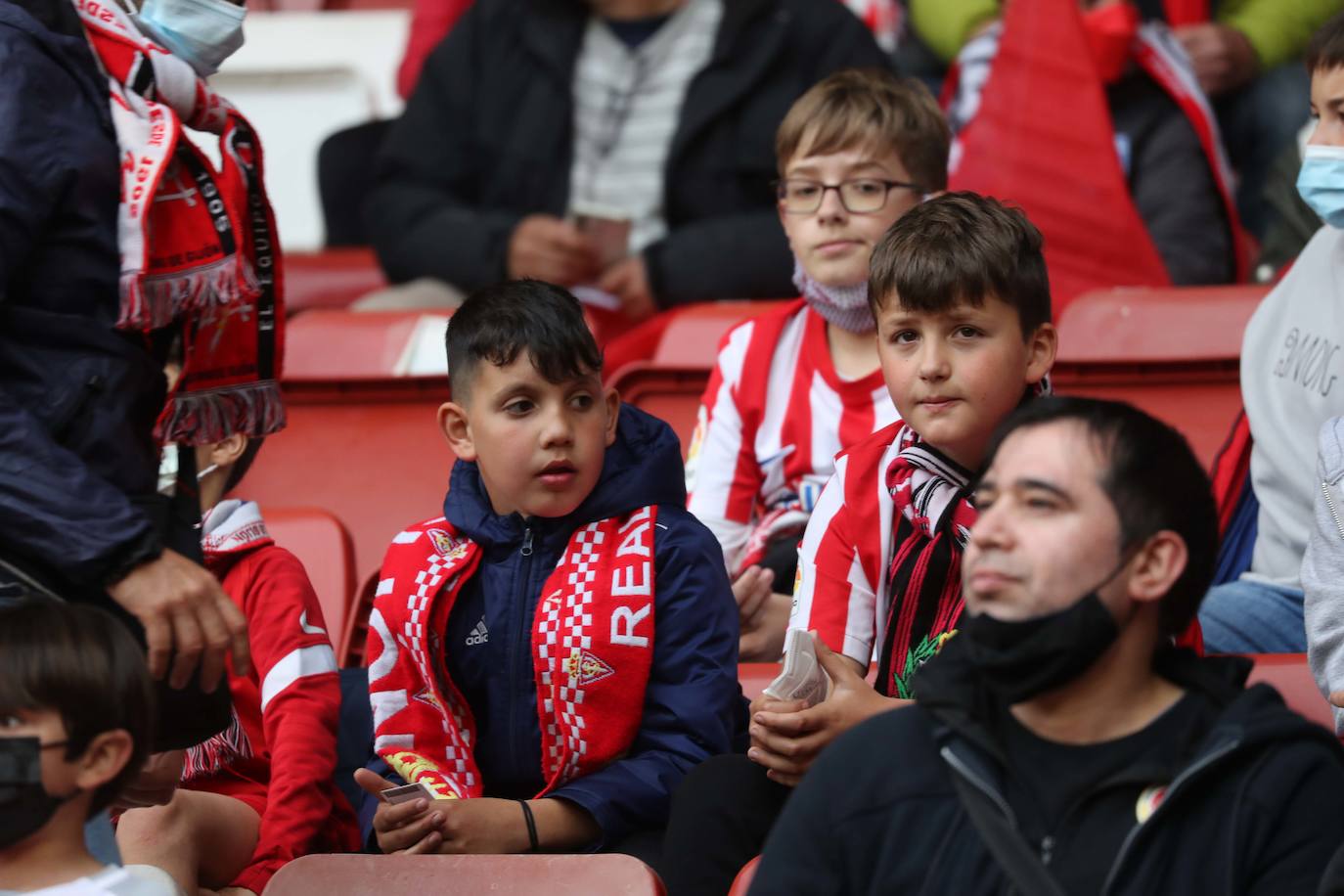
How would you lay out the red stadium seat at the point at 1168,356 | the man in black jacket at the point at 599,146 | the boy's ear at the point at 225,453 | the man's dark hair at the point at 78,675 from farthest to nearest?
the man in black jacket at the point at 599,146 → the red stadium seat at the point at 1168,356 → the boy's ear at the point at 225,453 → the man's dark hair at the point at 78,675

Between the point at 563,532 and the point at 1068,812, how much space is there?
3.28 feet

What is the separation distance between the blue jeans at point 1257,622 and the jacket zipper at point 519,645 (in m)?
1.06

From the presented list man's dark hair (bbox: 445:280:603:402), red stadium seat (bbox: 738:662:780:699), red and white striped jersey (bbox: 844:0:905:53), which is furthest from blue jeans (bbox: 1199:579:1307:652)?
red and white striped jersey (bbox: 844:0:905:53)

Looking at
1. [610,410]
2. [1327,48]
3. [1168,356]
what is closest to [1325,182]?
[1327,48]

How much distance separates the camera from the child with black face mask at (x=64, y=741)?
197 centimetres

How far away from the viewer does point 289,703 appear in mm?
2732

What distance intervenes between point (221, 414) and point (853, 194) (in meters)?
1.18

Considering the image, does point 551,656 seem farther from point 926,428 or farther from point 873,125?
point 873,125

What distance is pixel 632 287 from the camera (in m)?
4.26

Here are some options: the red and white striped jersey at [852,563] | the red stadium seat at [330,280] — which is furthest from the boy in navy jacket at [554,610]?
the red stadium seat at [330,280]

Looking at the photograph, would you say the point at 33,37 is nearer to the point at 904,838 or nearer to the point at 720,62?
the point at 904,838

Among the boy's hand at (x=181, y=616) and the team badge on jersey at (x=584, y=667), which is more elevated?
the boy's hand at (x=181, y=616)

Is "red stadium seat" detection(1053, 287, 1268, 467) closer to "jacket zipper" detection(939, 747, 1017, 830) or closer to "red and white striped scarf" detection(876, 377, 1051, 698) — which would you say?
"red and white striped scarf" detection(876, 377, 1051, 698)

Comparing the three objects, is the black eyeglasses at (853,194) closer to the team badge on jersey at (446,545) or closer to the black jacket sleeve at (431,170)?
the team badge on jersey at (446,545)
